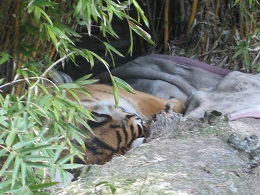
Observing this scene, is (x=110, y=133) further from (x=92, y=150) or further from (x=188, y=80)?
(x=188, y=80)

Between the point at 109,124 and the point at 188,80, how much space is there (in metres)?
1.01

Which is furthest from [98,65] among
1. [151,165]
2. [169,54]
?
[151,165]

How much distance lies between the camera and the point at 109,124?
2.87 metres

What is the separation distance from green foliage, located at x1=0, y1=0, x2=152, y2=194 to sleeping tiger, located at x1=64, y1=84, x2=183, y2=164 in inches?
13.5

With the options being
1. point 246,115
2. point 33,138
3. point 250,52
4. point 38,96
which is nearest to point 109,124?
point 246,115

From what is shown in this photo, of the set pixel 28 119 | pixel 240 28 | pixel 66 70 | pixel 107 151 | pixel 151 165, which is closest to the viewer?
pixel 28 119

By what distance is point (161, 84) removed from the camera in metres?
3.69

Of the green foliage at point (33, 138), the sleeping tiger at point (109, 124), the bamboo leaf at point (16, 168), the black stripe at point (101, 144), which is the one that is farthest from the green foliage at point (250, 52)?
the bamboo leaf at point (16, 168)

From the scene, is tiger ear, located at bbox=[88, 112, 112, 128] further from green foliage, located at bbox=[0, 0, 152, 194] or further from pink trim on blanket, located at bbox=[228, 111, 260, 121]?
pink trim on blanket, located at bbox=[228, 111, 260, 121]

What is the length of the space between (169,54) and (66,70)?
732 mm

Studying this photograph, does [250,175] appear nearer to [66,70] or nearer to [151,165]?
[151,165]

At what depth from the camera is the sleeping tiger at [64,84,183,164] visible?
108 inches

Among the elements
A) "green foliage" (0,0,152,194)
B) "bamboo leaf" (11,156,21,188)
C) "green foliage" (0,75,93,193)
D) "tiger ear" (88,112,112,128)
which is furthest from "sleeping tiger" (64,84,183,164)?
"bamboo leaf" (11,156,21,188)

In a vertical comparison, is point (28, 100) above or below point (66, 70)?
above
